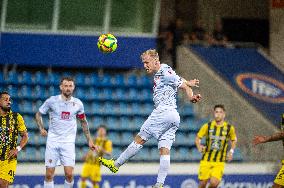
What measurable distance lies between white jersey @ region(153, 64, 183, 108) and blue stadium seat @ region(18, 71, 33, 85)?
7.47 m

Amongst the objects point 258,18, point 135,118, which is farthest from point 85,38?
point 258,18

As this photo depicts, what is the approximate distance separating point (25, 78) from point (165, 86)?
7.73m

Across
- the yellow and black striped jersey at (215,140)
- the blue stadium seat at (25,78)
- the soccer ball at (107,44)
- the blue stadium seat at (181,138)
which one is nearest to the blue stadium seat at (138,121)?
the blue stadium seat at (181,138)

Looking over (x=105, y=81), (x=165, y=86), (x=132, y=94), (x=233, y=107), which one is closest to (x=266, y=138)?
(x=165, y=86)

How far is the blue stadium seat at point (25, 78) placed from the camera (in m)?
16.7

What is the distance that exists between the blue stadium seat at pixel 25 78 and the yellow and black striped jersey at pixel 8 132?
6.62 m

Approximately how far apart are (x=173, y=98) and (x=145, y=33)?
885 cm

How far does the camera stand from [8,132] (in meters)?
10.1

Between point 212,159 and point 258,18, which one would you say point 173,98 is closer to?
point 212,159

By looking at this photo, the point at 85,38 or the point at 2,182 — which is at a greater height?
the point at 85,38

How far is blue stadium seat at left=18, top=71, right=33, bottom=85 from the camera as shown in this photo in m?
16.7

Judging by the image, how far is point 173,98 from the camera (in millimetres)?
9812

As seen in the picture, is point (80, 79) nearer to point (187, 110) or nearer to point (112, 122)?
point (112, 122)

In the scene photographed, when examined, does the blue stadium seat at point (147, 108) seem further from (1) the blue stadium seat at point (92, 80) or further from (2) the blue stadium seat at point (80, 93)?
(2) the blue stadium seat at point (80, 93)
